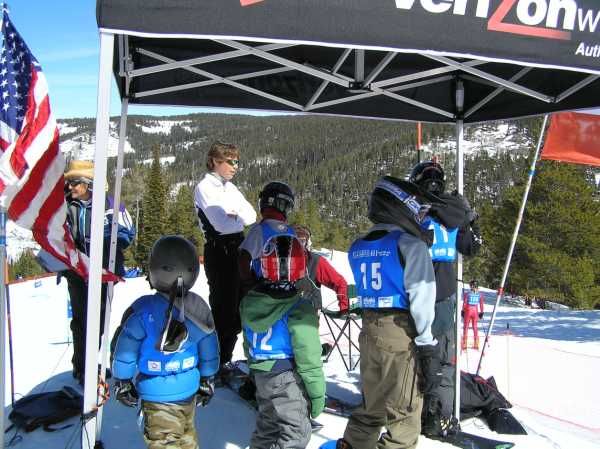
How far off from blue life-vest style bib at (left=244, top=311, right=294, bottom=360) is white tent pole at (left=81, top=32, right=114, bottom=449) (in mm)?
885

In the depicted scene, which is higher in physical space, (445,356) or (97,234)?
(97,234)

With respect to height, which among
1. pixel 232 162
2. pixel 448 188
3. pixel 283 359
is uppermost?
pixel 448 188

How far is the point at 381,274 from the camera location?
103 inches

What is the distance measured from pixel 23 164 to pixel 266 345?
1577 mm

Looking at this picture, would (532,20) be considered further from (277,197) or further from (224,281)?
(224,281)

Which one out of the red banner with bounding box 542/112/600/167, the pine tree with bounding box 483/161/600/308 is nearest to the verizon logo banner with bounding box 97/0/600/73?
the red banner with bounding box 542/112/600/167

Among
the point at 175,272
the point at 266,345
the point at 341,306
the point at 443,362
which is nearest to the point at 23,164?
the point at 175,272

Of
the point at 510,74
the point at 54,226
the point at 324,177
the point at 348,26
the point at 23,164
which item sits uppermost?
the point at 324,177

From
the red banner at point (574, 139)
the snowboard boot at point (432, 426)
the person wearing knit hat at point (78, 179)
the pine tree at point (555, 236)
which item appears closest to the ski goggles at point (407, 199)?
the snowboard boot at point (432, 426)

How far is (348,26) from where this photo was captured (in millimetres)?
1879

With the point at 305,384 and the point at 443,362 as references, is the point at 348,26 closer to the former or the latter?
the point at 305,384

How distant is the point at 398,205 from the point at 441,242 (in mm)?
870

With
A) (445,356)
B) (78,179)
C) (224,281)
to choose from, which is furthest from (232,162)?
(445,356)

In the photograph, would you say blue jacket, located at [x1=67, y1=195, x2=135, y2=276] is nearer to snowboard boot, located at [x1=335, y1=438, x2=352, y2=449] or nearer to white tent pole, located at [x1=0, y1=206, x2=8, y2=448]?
white tent pole, located at [x1=0, y1=206, x2=8, y2=448]
